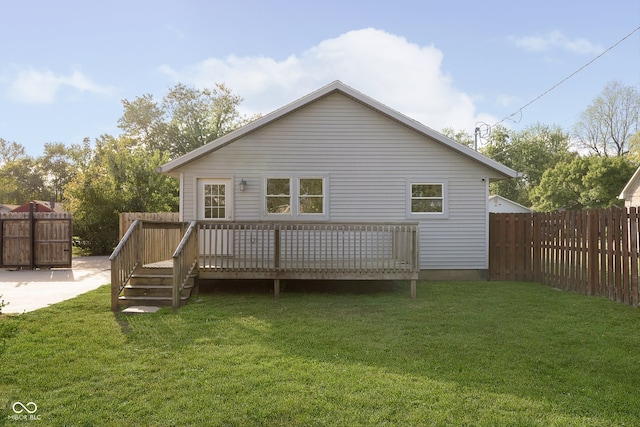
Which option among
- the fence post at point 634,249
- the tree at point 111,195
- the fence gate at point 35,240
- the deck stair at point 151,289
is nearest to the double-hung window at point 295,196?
the deck stair at point 151,289

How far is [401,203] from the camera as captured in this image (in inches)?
418

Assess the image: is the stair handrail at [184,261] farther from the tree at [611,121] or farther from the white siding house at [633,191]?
the tree at [611,121]

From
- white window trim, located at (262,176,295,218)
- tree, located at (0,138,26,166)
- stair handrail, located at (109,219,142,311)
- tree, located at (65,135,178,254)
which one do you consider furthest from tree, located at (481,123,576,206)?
tree, located at (0,138,26,166)

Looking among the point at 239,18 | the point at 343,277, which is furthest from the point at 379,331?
the point at 239,18

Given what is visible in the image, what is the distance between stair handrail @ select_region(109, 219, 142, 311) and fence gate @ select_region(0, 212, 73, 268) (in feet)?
23.3

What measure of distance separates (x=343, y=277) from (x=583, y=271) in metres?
5.02

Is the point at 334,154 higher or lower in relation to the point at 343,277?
higher

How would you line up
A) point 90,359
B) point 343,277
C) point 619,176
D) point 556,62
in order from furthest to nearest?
point 619,176
point 556,62
point 343,277
point 90,359

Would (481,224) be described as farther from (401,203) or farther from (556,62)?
(556,62)

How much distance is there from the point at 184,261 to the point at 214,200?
3066 mm

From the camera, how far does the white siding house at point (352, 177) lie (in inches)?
412

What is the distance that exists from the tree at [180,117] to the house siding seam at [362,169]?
29523mm

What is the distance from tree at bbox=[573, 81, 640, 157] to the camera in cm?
4053

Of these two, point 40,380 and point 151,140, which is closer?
point 40,380
